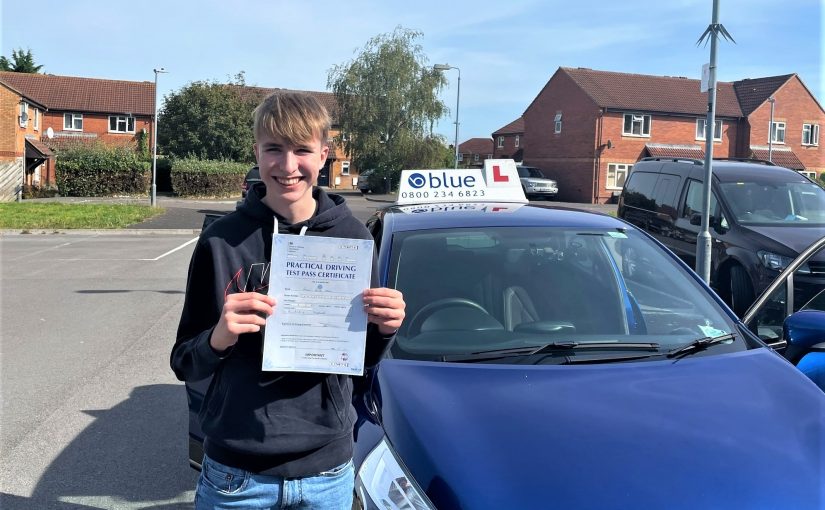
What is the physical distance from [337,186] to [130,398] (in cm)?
5880

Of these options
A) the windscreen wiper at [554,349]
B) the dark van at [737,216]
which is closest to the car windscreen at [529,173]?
the dark van at [737,216]

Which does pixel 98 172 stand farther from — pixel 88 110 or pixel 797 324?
pixel 797 324

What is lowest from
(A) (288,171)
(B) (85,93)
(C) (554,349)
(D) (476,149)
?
(C) (554,349)

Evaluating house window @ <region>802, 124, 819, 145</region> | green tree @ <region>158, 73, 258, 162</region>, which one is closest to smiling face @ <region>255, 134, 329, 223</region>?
green tree @ <region>158, 73, 258, 162</region>

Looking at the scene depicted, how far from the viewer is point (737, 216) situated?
8.31 m

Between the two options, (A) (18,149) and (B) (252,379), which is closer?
(B) (252,379)

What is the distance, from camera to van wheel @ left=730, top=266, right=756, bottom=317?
301 inches

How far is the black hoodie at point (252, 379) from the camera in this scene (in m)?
1.80

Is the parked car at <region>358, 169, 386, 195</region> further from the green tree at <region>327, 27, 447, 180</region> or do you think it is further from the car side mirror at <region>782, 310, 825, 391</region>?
the car side mirror at <region>782, 310, 825, 391</region>

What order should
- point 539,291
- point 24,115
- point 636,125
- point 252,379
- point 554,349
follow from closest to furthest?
point 252,379 → point 554,349 → point 539,291 → point 24,115 → point 636,125

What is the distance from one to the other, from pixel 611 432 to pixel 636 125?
44933 millimetres

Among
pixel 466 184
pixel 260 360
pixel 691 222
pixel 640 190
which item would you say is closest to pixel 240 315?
pixel 260 360

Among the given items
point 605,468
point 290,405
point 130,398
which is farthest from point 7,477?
point 605,468

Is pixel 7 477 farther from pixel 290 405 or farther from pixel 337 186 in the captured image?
pixel 337 186
